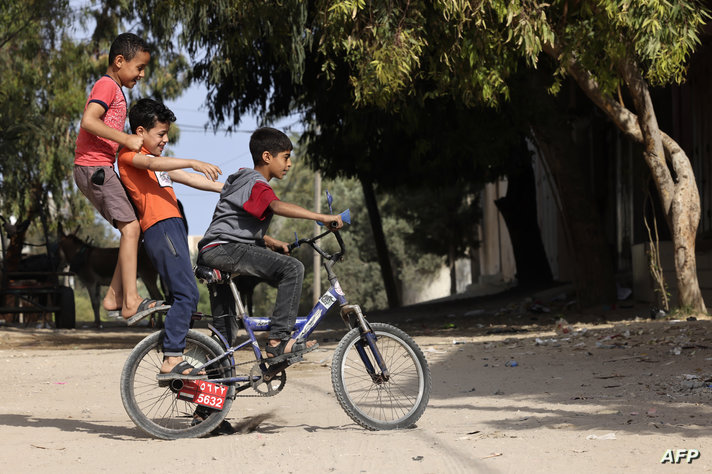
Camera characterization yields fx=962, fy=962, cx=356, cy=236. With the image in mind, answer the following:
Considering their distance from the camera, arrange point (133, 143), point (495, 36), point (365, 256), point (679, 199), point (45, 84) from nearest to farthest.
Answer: point (133, 143) < point (495, 36) < point (679, 199) < point (45, 84) < point (365, 256)

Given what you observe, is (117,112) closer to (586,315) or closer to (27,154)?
(586,315)

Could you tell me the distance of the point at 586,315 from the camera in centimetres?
1538

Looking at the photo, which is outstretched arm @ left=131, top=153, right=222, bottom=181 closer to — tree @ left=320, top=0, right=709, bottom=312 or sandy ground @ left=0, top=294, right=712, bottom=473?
sandy ground @ left=0, top=294, right=712, bottom=473

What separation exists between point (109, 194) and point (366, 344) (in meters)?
1.75

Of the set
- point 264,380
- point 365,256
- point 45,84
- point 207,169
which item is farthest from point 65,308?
point 365,256

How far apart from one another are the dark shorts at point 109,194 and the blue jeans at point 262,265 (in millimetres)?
519

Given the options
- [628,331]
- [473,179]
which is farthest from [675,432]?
[473,179]

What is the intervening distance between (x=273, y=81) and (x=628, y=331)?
338 inches

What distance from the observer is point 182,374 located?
563 cm

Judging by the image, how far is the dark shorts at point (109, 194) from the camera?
557cm

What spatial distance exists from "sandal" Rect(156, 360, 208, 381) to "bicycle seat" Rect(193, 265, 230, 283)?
1.70 ft

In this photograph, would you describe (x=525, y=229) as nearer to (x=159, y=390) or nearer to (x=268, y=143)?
(x=268, y=143)

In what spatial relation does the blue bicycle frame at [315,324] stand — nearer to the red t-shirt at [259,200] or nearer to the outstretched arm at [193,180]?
the red t-shirt at [259,200]

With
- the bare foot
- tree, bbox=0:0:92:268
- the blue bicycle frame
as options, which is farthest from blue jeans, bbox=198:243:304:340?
tree, bbox=0:0:92:268
